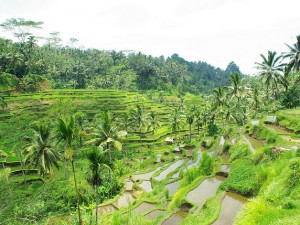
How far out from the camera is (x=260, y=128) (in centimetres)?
2758

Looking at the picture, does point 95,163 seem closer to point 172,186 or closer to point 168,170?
point 172,186

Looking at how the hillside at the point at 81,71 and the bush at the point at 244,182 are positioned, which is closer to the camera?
the bush at the point at 244,182

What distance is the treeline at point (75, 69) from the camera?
69625mm

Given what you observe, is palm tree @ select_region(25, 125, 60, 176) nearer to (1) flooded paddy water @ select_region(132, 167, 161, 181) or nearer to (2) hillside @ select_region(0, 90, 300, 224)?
(2) hillside @ select_region(0, 90, 300, 224)

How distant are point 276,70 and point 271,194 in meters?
31.8

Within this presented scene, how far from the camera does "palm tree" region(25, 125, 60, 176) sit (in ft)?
108

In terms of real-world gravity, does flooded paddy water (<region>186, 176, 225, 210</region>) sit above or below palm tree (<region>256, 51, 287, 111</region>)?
below

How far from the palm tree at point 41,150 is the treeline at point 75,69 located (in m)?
36.5

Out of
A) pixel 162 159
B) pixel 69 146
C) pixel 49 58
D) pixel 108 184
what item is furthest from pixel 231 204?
pixel 49 58

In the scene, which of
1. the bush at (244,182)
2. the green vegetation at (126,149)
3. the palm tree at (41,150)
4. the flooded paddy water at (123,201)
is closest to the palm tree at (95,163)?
the green vegetation at (126,149)

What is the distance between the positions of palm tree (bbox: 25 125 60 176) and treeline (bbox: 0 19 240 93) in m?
36.5

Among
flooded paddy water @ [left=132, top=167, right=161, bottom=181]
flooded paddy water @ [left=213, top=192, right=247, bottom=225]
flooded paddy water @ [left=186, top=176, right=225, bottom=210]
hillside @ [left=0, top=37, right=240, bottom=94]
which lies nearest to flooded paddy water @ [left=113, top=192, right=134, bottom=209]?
flooded paddy water @ [left=132, top=167, right=161, bottom=181]

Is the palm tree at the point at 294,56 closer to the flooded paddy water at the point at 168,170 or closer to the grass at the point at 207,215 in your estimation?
the flooded paddy water at the point at 168,170

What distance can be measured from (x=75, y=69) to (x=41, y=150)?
62085 millimetres
